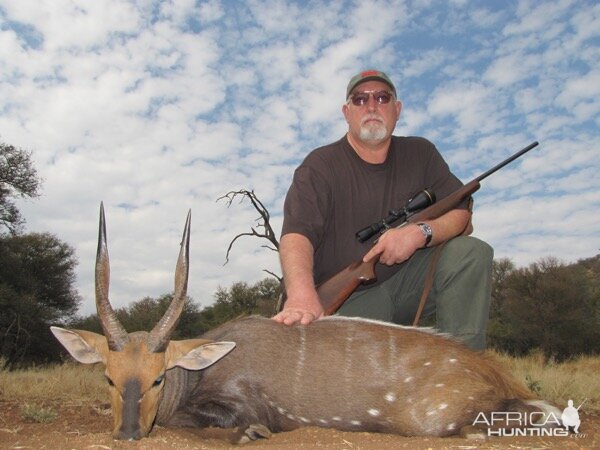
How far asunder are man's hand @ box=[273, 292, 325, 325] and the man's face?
1.82 m

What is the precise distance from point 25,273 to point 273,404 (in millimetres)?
15161

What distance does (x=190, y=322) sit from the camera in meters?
18.4

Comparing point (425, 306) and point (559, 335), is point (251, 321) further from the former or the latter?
point (559, 335)

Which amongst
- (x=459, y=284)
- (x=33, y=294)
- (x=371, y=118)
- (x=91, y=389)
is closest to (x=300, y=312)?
(x=459, y=284)

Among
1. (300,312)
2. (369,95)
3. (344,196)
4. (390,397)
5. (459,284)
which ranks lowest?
(390,397)

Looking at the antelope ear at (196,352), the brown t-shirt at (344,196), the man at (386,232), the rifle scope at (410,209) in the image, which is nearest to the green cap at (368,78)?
the man at (386,232)

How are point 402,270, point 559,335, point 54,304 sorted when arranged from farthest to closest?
1. point 559,335
2. point 54,304
3. point 402,270

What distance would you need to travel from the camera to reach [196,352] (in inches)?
162

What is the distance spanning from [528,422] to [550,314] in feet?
61.1

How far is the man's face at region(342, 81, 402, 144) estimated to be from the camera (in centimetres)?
579

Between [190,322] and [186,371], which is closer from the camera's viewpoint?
[186,371]

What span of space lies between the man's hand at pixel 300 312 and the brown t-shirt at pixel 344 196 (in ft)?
2.81

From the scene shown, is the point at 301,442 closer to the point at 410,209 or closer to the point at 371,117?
the point at 410,209

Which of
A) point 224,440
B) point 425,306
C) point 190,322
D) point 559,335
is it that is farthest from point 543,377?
point 559,335
